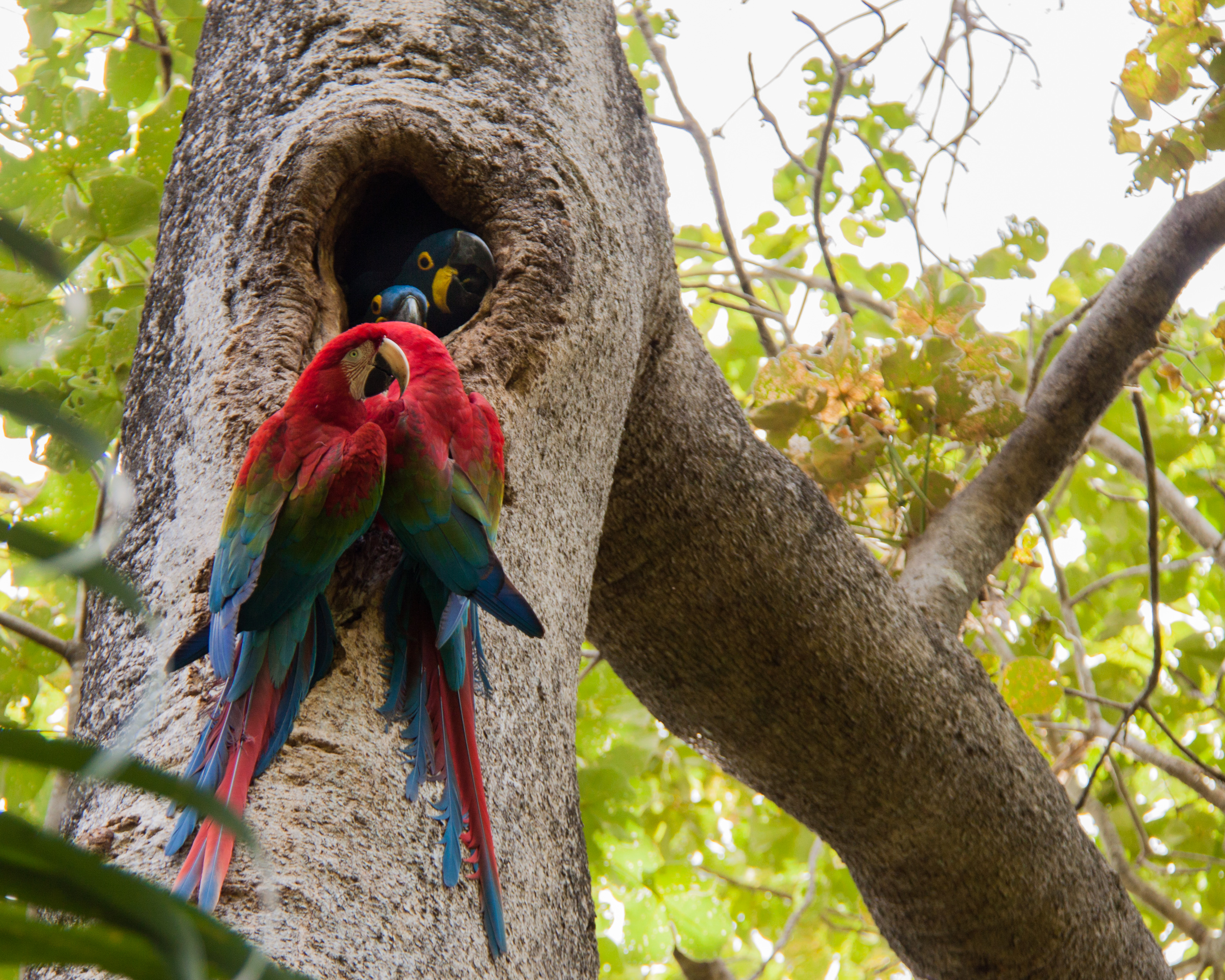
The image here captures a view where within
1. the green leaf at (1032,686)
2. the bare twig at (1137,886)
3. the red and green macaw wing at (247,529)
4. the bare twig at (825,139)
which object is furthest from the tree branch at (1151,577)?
the red and green macaw wing at (247,529)

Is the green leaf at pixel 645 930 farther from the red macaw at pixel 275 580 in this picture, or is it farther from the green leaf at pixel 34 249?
the green leaf at pixel 34 249

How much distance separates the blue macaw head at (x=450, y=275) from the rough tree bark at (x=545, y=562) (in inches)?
2.7

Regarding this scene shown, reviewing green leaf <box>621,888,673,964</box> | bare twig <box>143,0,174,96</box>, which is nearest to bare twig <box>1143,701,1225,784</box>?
green leaf <box>621,888,673,964</box>

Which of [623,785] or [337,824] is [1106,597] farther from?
[337,824]

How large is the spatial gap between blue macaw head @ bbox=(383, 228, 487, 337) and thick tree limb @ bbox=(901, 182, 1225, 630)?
96 centimetres

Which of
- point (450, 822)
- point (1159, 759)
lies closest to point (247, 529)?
point (450, 822)

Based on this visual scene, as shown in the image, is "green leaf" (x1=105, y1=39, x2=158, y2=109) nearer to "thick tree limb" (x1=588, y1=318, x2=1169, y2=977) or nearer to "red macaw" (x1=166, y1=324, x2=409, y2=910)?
"thick tree limb" (x1=588, y1=318, x2=1169, y2=977)

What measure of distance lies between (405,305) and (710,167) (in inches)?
51.8

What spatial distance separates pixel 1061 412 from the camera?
1751 millimetres

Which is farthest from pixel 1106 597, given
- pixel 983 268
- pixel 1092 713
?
pixel 983 268

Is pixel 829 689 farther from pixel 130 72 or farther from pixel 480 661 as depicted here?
pixel 130 72

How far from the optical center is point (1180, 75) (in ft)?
5.68

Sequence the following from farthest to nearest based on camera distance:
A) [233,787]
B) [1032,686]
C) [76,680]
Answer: [1032,686]
[76,680]
[233,787]

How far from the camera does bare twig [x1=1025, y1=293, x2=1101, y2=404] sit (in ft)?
5.98
